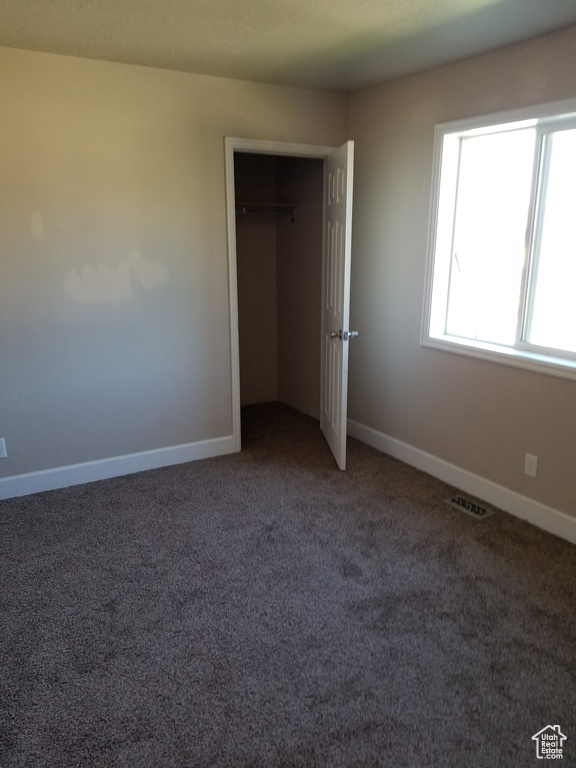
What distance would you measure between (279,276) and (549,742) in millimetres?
4082

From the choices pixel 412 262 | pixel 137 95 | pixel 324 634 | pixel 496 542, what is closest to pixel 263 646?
pixel 324 634

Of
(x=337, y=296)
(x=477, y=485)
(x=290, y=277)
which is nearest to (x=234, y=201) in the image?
(x=337, y=296)

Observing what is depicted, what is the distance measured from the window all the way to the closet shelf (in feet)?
5.30

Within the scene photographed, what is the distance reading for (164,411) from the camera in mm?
3771

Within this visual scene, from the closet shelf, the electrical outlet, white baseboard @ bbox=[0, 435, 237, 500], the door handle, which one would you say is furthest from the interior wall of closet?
the electrical outlet

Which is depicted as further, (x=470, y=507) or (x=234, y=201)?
(x=234, y=201)

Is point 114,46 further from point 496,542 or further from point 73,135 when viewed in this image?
point 496,542

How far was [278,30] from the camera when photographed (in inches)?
104

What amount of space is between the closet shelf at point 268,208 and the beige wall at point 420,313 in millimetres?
830

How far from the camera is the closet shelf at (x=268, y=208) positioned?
455 centimetres

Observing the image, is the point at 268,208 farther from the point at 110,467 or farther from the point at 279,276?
the point at 110,467

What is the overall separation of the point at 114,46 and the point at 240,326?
8.43 feet

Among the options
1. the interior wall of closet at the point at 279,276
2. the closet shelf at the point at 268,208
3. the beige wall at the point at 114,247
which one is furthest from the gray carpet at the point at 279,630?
the closet shelf at the point at 268,208

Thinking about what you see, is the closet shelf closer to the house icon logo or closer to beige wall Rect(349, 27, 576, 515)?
beige wall Rect(349, 27, 576, 515)
